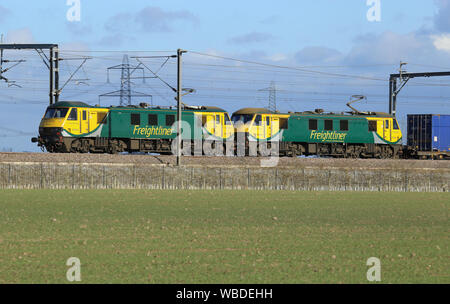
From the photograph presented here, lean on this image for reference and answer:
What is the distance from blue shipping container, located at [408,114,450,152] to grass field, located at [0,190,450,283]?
94.1 feet

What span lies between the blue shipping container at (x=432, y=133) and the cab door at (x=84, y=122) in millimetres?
27128

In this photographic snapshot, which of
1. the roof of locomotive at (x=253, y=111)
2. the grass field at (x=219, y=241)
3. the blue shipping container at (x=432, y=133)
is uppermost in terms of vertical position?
the roof of locomotive at (x=253, y=111)

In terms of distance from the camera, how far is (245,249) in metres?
14.4

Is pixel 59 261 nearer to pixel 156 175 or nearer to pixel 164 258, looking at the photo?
pixel 164 258

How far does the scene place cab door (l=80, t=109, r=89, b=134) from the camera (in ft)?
143

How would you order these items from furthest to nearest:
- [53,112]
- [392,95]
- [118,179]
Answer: [392,95]
[53,112]
[118,179]

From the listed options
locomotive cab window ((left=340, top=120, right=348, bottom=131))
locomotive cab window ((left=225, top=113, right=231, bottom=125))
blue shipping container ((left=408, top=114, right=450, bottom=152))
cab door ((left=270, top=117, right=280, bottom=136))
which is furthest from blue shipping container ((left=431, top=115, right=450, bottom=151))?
locomotive cab window ((left=225, top=113, right=231, bottom=125))

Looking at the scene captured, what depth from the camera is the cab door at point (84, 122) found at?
143 ft

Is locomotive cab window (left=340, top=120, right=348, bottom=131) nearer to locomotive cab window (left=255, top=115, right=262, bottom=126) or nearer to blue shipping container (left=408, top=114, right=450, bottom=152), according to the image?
locomotive cab window (left=255, top=115, right=262, bottom=126)

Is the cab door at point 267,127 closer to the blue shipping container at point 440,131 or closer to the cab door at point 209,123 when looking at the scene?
the cab door at point 209,123

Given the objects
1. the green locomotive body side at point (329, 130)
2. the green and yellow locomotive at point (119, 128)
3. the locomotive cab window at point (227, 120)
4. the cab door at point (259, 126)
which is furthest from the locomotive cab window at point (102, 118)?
the green locomotive body side at point (329, 130)

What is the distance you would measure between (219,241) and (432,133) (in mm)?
42937
